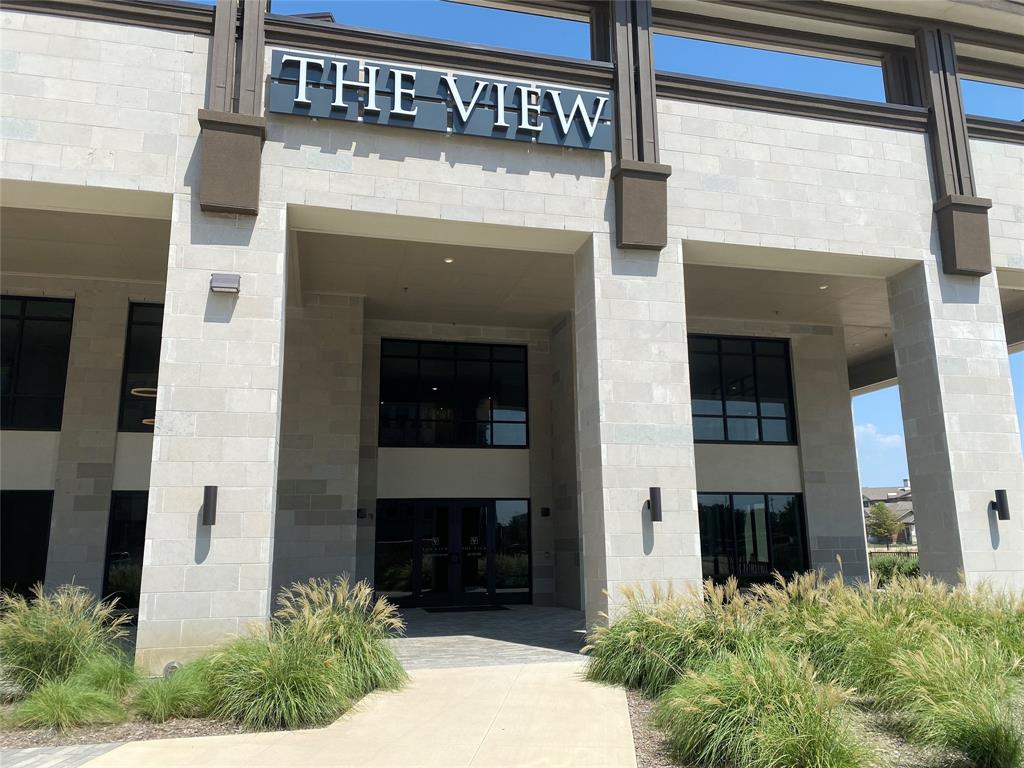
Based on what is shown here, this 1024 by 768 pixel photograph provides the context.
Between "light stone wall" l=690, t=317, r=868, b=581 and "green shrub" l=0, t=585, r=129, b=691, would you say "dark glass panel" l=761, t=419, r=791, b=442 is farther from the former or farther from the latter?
"green shrub" l=0, t=585, r=129, b=691

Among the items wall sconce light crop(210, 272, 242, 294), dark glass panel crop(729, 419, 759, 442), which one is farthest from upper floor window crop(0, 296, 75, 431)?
dark glass panel crop(729, 419, 759, 442)

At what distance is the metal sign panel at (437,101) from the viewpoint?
37.1ft

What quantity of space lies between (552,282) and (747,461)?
7.62m

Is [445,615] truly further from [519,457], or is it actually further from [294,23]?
[294,23]

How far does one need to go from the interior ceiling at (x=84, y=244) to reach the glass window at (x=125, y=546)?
4826 millimetres

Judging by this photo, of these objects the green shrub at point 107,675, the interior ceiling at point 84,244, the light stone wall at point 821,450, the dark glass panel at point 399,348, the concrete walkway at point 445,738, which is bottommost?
the concrete walkway at point 445,738

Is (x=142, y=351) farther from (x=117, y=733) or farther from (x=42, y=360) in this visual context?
(x=117, y=733)

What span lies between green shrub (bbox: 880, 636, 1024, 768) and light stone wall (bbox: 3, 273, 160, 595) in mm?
15029

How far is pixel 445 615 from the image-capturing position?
56.1 feet

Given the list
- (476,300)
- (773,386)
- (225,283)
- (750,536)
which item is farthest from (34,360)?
(773,386)

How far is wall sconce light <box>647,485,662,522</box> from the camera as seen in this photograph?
1125 centimetres

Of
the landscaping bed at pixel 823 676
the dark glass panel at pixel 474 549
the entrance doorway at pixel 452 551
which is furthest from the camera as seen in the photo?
the dark glass panel at pixel 474 549

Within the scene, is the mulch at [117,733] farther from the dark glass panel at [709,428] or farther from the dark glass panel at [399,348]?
the dark glass panel at [709,428]

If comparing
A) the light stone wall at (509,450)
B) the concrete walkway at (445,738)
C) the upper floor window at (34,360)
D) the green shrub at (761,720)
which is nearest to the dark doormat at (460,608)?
the light stone wall at (509,450)
